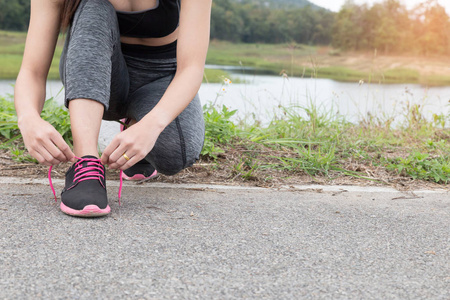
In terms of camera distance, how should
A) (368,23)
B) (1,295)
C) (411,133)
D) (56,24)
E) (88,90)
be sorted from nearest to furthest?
1. (1,295)
2. (88,90)
3. (56,24)
4. (411,133)
5. (368,23)

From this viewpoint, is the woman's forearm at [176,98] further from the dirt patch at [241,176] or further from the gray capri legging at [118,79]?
the dirt patch at [241,176]

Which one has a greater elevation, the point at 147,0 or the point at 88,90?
the point at 147,0

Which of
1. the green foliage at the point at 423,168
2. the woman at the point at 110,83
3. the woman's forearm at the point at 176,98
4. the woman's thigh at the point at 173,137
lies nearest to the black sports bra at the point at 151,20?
the woman at the point at 110,83

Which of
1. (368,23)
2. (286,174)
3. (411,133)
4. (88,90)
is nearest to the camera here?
(88,90)

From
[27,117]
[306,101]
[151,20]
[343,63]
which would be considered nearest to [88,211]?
[27,117]

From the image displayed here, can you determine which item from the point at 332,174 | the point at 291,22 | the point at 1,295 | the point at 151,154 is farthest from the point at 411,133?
the point at 291,22

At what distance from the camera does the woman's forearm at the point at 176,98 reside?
1307 mm

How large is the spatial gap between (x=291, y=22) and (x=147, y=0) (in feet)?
58.9

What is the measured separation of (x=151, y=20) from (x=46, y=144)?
0.74 metres

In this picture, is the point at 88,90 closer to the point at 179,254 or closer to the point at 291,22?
the point at 179,254

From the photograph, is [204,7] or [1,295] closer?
[1,295]

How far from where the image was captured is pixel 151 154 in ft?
5.46

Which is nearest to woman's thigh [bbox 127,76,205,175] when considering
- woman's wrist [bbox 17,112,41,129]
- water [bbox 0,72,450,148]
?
woman's wrist [bbox 17,112,41,129]

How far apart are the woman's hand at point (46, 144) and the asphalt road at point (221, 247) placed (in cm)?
21
